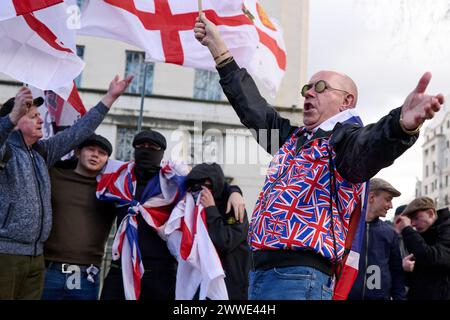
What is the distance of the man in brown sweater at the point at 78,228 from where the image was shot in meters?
5.71

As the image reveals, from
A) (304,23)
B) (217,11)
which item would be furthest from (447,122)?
(217,11)

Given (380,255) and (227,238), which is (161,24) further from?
(380,255)

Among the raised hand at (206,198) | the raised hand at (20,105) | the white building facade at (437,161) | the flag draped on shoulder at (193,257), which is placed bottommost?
the flag draped on shoulder at (193,257)

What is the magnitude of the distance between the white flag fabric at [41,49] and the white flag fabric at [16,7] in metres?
0.40

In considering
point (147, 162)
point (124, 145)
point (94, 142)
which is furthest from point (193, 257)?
point (124, 145)

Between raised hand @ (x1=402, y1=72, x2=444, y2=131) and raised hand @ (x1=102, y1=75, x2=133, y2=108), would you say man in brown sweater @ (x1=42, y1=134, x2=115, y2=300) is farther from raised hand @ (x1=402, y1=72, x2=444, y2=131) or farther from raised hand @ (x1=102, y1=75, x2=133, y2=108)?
raised hand @ (x1=402, y1=72, x2=444, y2=131)

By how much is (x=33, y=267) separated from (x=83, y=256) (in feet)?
2.16

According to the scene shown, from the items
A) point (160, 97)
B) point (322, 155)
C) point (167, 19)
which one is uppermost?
point (160, 97)

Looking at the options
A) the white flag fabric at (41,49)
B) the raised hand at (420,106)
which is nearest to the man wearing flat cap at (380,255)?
the white flag fabric at (41,49)

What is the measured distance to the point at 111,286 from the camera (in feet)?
19.3

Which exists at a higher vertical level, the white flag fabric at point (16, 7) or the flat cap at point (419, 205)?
the white flag fabric at point (16, 7)

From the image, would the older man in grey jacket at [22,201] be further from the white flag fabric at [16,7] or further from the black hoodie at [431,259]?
the black hoodie at [431,259]

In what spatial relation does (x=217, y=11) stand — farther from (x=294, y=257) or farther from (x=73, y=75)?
(x=294, y=257)

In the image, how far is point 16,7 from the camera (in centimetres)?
473
